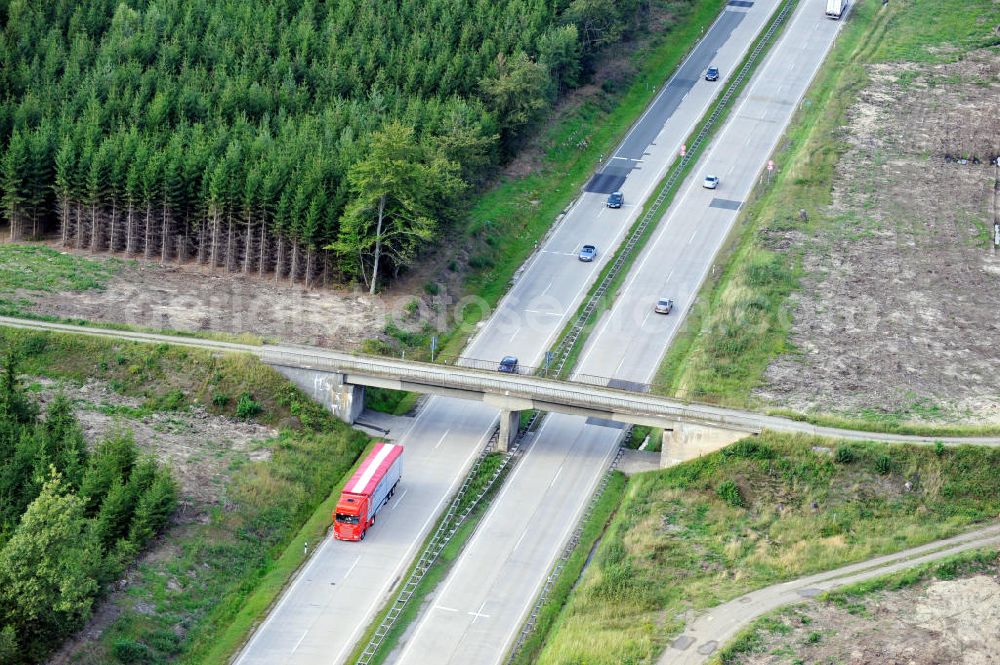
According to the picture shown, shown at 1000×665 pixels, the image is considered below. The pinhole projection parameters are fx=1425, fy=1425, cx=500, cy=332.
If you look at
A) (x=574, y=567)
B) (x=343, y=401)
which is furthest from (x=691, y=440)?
(x=343, y=401)

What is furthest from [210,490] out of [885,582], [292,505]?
[885,582]

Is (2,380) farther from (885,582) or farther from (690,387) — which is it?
(885,582)

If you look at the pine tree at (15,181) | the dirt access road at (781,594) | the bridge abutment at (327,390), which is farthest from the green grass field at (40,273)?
the dirt access road at (781,594)

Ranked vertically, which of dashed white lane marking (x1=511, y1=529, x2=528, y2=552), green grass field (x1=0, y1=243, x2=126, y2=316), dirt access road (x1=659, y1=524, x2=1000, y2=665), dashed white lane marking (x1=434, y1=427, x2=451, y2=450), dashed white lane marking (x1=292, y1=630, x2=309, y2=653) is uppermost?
dirt access road (x1=659, y1=524, x2=1000, y2=665)

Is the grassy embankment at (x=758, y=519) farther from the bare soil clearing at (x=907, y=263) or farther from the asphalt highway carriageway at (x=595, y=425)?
the bare soil clearing at (x=907, y=263)

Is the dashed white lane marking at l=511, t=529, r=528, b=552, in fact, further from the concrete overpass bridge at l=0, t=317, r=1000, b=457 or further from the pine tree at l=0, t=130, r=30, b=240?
the pine tree at l=0, t=130, r=30, b=240

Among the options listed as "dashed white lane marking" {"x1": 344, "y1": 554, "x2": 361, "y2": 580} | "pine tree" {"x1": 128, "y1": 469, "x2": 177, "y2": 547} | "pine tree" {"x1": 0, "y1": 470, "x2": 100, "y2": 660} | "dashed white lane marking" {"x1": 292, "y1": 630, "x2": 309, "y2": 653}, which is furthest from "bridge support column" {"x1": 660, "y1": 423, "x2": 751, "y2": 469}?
"pine tree" {"x1": 0, "y1": 470, "x2": 100, "y2": 660}

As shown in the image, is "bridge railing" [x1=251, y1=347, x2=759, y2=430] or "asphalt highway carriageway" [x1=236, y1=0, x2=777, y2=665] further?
"bridge railing" [x1=251, y1=347, x2=759, y2=430]
